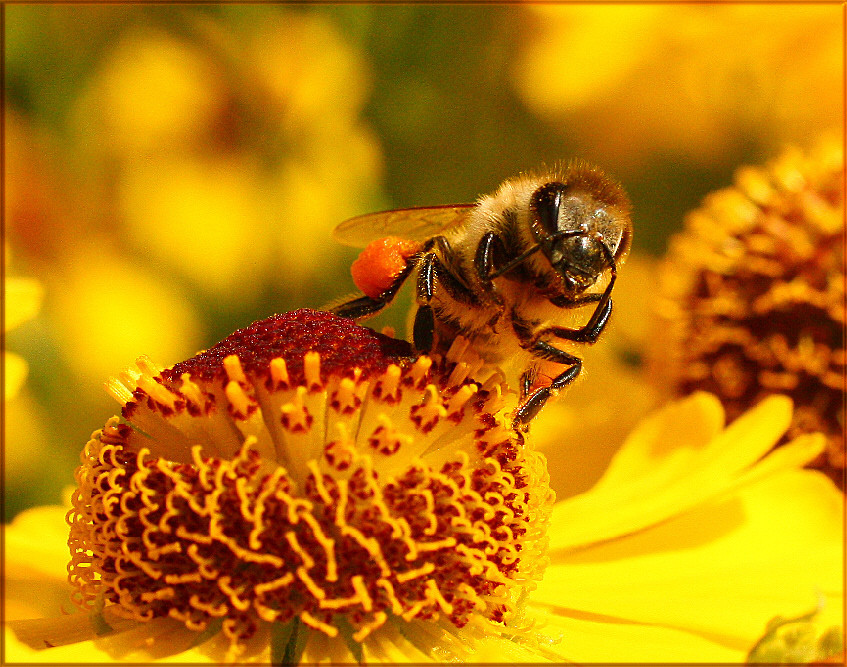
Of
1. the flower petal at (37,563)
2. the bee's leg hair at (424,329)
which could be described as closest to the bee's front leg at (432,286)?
the bee's leg hair at (424,329)

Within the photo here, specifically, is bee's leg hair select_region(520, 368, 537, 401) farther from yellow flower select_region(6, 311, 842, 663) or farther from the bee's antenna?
the bee's antenna

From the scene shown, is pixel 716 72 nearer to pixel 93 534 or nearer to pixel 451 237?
pixel 451 237

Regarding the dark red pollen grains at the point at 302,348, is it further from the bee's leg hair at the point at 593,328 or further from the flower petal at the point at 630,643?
the flower petal at the point at 630,643

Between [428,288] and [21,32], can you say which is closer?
[428,288]

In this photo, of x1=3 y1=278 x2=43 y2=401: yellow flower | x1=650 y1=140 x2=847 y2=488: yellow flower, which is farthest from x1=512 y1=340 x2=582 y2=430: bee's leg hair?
x1=650 y1=140 x2=847 y2=488: yellow flower

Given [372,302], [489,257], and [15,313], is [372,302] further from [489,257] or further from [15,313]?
[15,313]

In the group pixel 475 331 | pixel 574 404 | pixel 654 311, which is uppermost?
pixel 654 311

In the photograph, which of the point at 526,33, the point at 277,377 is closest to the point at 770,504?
the point at 277,377

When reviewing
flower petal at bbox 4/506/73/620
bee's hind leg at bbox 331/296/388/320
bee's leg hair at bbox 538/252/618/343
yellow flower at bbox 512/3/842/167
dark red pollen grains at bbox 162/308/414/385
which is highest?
yellow flower at bbox 512/3/842/167

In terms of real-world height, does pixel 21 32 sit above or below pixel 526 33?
below
